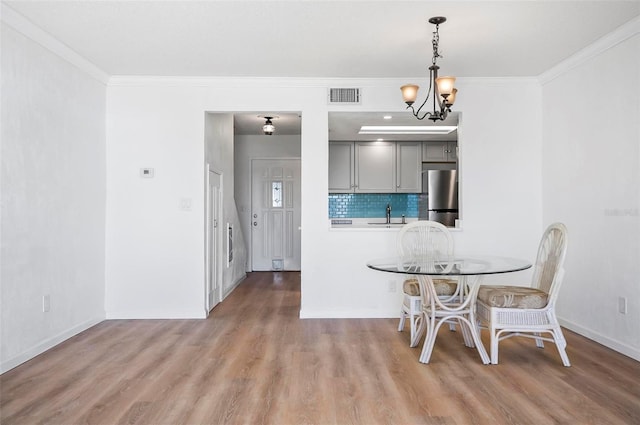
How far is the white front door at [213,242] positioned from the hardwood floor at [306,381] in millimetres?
829

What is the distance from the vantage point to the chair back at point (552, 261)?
287cm

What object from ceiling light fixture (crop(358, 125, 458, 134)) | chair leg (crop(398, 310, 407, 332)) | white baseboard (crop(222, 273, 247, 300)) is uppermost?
ceiling light fixture (crop(358, 125, 458, 134))

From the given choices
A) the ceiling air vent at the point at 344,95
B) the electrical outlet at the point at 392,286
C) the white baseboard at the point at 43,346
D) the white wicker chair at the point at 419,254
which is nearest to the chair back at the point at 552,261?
the white wicker chair at the point at 419,254

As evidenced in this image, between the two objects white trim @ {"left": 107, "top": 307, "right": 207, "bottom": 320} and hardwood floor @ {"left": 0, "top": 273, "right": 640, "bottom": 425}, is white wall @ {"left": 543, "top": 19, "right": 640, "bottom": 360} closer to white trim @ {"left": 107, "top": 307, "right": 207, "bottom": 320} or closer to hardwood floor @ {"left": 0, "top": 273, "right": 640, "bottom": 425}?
hardwood floor @ {"left": 0, "top": 273, "right": 640, "bottom": 425}

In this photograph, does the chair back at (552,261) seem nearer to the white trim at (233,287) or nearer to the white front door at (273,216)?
the white trim at (233,287)

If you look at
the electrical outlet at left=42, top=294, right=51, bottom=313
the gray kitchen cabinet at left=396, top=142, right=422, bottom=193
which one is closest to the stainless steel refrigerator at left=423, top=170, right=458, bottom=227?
the gray kitchen cabinet at left=396, top=142, right=422, bottom=193

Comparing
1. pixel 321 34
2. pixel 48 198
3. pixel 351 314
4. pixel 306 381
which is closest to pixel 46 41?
pixel 48 198

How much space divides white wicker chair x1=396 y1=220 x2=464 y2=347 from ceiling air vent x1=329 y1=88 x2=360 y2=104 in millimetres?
1420

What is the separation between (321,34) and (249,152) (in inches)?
177

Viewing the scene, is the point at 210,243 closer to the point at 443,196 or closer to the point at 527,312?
the point at 527,312

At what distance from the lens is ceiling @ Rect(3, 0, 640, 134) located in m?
2.84

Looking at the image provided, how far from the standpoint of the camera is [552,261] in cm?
312

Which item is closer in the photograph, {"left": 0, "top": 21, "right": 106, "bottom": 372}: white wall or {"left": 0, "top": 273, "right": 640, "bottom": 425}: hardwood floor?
{"left": 0, "top": 273, "right": 640, "bottom": 425}: hardwood floor

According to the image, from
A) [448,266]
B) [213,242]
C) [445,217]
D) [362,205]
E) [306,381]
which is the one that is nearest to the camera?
[306,381]
